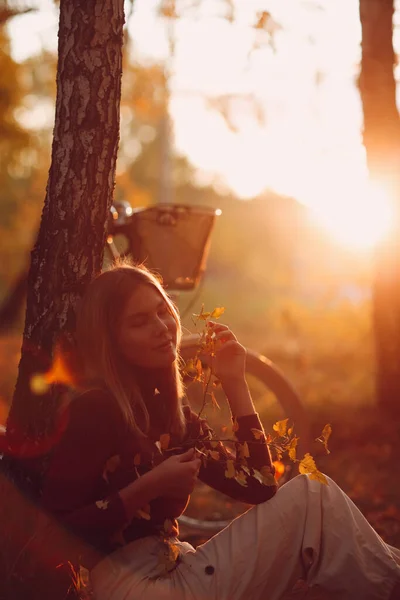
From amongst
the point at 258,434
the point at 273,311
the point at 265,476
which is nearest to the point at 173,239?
the point at 258,434

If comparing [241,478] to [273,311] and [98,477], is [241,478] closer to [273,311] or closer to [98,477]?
[98,477]

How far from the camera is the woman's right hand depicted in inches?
86.2

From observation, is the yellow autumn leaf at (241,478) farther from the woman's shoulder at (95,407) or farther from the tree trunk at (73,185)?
the tree trunk at (73,185)

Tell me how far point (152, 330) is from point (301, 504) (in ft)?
2.30

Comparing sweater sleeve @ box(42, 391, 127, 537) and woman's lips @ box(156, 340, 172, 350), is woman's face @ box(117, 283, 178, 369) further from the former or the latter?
sweater sleeve @ box(42, 391, 127, 537)

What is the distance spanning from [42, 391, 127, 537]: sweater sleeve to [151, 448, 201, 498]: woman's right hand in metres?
0.13

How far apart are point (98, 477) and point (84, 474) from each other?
0.19 feet

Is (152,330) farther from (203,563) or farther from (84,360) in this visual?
(203,563)

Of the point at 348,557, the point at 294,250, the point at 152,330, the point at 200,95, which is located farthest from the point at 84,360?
the point at 294,250

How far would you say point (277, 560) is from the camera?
91.2 inches

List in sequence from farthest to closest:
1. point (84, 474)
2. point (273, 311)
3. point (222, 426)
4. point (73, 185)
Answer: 1. point (273, 311)
2. point (222, 426)
3. point (73, 185)
4. point (84, 474)

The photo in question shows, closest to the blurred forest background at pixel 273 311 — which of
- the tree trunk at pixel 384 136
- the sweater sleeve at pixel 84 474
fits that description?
the tree trunk at pixel 384 136

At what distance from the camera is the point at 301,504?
7.75ft

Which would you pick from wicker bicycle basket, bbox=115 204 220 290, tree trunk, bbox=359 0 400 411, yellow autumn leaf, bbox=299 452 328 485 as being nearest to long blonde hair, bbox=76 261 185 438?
yellow autumn leaf, bbox=299 452 328 485
